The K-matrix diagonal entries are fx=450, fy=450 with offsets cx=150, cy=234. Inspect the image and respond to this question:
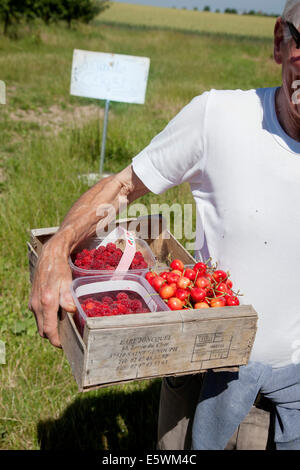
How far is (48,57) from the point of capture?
1331 centimetres

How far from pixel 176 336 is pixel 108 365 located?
0.18 metres

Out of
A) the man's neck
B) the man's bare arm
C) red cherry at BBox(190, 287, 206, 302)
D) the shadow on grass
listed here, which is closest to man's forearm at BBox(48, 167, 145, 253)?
the man's bare arm

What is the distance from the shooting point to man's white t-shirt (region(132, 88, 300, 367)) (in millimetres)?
1312

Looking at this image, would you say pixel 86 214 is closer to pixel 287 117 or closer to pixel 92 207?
pixel 92 207

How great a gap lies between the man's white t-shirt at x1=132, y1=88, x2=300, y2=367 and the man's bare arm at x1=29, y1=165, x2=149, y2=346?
0.17m

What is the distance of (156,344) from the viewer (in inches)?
43.2

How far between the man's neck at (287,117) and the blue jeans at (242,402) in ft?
2.37

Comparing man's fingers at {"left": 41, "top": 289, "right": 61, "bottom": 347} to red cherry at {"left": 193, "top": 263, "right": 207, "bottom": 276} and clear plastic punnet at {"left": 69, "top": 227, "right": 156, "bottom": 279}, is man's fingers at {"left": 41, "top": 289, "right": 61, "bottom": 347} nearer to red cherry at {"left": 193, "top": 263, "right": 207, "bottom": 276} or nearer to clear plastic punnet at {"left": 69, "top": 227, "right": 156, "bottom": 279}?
clear plastic punnet at {"left": 69, "top": 227, "right": 156, "bottom": 279}

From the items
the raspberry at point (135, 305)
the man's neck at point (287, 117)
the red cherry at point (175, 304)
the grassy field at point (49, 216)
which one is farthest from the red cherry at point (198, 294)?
the grassy field at point (49, 216)

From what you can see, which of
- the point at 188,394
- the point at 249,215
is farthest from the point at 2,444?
the point at 249,215

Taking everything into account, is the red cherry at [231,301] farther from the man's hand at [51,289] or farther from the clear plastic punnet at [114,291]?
the man's hand at [51,289]

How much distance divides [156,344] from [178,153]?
613mm
